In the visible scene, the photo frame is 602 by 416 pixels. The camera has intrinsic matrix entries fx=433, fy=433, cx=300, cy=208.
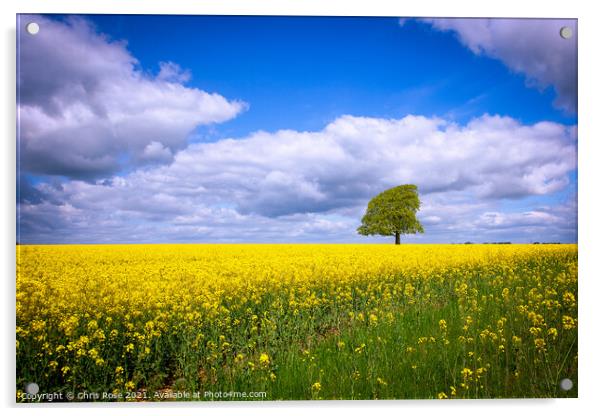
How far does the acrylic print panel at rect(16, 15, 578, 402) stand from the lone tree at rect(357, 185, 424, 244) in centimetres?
4

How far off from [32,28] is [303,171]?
349cm

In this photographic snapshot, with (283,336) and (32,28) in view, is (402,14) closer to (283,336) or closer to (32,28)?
(283,336)

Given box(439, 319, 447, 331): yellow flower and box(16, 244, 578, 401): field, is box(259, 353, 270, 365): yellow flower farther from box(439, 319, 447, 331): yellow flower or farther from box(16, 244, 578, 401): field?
box(439, 319, 447, 331): yellow flower

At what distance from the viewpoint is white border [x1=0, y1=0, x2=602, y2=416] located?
4.61 metres

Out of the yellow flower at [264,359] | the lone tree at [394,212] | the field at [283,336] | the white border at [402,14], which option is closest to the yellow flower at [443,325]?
the field at [283,336]

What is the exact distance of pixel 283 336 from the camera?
15.8 feet

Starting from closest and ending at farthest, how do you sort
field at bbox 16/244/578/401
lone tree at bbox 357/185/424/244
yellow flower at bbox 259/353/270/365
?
yellow flower at bbox 259/353/270/365
field at bbox 16/244/578/401
lone tree at bbox 357/185/424/244

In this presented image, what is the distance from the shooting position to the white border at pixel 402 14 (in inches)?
182

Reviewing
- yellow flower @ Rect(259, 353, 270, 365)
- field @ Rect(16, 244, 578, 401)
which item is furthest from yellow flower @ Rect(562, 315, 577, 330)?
yellow flower @ Rect(259, 353, 270, 365)

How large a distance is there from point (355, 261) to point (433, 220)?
Answer: 2.56 metres
